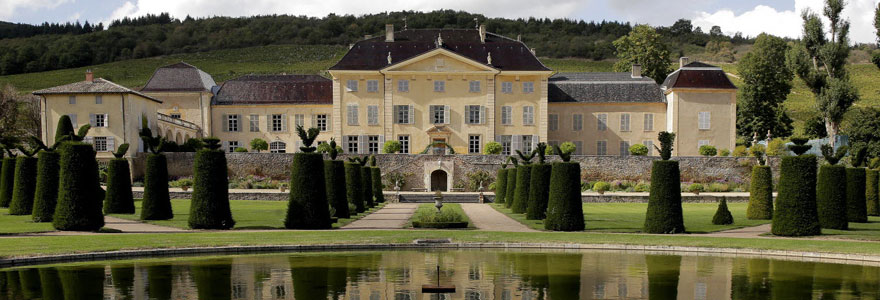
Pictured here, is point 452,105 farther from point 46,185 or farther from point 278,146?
point 46,185

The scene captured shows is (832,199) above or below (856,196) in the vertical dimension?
above

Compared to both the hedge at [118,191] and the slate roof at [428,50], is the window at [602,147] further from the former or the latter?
the hedge at [118,191]

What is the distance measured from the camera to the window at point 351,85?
51.7 m

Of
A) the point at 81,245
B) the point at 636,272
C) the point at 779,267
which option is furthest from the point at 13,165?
the point at 779,267

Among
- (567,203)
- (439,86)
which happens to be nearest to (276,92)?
(439,86)

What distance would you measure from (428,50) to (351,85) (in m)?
5.58

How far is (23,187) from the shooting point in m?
28.0

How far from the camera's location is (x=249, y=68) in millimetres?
89938

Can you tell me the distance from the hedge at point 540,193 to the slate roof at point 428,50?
83.1 ft

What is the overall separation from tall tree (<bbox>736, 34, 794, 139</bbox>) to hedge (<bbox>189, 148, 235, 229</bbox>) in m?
45.2

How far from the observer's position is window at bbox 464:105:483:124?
5166 centimetres

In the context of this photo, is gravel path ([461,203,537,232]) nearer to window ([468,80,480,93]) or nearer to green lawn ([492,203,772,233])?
green lawn ([492,203,772,233])

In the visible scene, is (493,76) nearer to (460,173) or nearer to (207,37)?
(460,173)

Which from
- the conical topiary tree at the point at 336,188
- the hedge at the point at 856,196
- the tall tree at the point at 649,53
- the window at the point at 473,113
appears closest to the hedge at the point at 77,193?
the conical topiary tree at the point at 336,188
